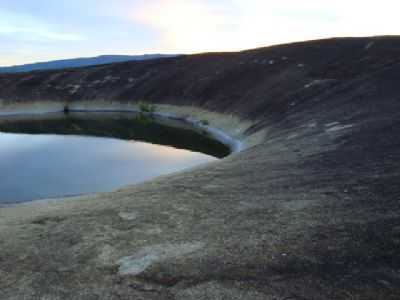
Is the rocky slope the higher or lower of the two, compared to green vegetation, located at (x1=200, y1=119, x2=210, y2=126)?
lower

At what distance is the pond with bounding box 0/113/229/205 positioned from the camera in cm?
3159

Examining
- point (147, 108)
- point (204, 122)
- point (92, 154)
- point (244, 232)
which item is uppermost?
point (147, 108)

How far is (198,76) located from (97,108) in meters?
22.8

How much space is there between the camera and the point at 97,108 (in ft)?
298

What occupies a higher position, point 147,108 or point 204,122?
point 147,108

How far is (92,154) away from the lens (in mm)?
44531

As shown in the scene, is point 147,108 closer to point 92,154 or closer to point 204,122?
point 204,122

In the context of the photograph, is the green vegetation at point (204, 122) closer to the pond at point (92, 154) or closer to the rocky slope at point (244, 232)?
the pond at point (92, 154)

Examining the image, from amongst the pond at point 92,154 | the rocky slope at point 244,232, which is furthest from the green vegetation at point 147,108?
the rocky slope at point 244,232

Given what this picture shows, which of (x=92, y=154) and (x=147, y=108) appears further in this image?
(x=147, y=108)

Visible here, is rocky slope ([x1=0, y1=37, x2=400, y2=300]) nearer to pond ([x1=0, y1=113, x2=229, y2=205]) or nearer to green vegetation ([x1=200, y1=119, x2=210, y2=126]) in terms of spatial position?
pond ([x1=0, y1=113, x2=229, y2=205])

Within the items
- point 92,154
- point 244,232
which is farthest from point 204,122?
point 244,232

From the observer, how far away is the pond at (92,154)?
104ft

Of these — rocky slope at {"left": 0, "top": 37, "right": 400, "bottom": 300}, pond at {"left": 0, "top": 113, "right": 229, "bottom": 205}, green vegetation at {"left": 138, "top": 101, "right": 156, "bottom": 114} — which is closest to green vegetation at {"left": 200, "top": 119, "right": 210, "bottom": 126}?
pond at {"left": 0, "top": 113, "right": 229, "bottom": 205}
